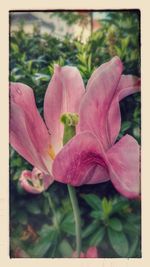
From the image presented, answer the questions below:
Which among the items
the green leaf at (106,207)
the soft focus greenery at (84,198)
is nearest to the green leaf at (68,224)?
the soft focus greenery at (84,198)

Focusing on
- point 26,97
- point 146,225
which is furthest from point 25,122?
point 146,225

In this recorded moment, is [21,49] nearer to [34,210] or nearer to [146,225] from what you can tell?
[34,210]

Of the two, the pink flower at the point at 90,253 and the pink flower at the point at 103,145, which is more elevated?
the pink flower at the point at 103,145

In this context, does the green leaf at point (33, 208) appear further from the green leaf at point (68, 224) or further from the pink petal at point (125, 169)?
the pink petal at point (125, 169)

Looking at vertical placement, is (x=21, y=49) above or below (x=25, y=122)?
above

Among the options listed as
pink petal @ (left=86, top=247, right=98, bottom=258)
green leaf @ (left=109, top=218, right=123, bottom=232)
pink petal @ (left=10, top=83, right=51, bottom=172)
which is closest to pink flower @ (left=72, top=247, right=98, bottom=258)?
pink petal @ (left=86, top=247, right=98, bottom=258)

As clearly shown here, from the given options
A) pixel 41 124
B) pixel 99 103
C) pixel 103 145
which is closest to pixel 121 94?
pixel 99 103

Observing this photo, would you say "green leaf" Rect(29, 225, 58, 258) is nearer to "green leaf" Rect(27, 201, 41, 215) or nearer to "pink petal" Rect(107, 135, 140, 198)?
"green leaf" Rect(27, 201, 41, 215)
